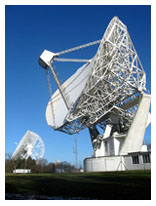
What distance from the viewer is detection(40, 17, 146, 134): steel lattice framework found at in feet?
68.8

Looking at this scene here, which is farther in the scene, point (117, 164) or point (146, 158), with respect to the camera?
point (117, 164)

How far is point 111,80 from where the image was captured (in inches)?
928

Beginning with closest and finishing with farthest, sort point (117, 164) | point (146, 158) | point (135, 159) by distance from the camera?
point (146, 158)
point (135, 159)
point (117, 164)

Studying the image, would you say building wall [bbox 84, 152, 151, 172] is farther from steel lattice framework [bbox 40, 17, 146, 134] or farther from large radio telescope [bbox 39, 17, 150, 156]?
steel lattice framework [bbox 40, 17, 146, 134]

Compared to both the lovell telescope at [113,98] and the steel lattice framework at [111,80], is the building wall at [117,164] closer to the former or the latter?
the lovell telescope at [113,98]

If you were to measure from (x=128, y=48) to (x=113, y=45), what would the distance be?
179 cm

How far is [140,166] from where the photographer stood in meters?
20.9

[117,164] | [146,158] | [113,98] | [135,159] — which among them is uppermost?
[113,98]

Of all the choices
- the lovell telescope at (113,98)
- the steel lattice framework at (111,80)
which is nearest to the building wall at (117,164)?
the lovell telescope at (113,98)

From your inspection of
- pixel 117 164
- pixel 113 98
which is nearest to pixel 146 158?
pixel 117 164

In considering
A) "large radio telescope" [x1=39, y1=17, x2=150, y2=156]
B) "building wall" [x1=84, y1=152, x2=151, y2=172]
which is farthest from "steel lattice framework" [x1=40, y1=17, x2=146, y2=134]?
"building wall" [x1=84, y1=152, x2=151, y2=172]

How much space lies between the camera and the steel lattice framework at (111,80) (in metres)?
21.0

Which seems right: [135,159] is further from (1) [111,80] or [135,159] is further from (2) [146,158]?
(1) [111,80]

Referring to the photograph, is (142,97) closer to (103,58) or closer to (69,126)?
(103,58)
